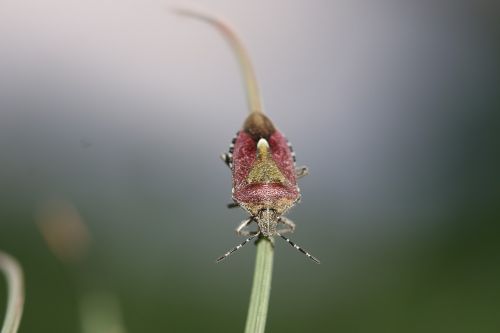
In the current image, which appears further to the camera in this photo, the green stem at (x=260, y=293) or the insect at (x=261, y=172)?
the insect at (x=261, y=172)

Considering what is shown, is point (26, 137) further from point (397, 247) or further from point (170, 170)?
point (397, 247)

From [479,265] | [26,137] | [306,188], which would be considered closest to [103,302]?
[479,265]

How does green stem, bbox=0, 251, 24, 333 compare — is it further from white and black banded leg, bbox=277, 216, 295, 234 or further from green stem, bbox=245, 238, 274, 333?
white and black banded leg, bbox=277, 216, 295, 234

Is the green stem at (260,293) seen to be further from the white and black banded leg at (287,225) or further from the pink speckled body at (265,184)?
the white and black banded leg at (287,225)

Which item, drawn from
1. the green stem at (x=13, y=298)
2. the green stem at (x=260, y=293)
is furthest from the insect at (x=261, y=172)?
the green stem at (x=13, y=298)

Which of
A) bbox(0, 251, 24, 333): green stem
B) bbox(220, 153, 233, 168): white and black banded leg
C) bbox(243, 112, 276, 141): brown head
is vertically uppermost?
bbox(220, 153, 233, 168): white and black banded leg

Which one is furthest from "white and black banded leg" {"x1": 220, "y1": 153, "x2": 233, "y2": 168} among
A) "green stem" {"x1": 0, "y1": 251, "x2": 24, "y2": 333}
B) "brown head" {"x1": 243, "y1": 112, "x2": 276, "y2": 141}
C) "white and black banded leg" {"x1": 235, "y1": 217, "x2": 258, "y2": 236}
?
"green stem" {"x1": 0, "y1": 251, "x2": 24, "y2": 333}
